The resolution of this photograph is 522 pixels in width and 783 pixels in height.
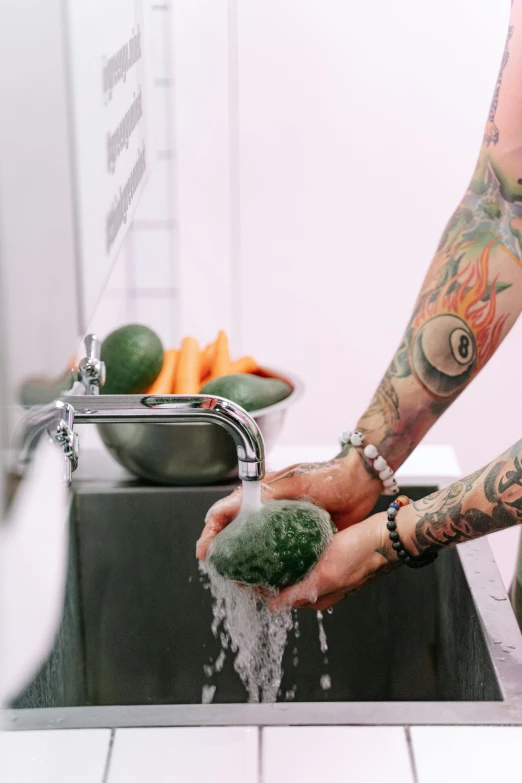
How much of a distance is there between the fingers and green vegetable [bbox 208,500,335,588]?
1.5 inches

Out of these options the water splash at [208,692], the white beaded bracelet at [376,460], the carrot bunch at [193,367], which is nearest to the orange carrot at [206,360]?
the carrot bunch at [193,367]

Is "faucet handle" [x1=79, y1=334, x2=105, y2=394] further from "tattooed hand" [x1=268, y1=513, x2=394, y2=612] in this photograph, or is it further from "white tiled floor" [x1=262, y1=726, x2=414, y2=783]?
"white tiled floor" [x1=262, y1=726, x2=414, y2=783]

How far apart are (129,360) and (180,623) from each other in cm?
35

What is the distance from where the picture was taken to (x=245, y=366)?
1.30 metres

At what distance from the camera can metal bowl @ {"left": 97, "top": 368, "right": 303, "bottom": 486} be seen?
1.12 meters

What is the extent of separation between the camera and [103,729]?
743mm

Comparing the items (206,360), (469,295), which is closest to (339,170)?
(206,360)

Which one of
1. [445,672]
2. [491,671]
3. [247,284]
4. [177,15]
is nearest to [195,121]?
[177,15]

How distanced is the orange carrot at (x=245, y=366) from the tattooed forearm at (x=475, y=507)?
432 millimetres

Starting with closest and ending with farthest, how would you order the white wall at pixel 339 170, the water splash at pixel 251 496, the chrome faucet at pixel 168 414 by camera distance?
the chrome faucet at pixel 168 414, the water splash at pixel 251 496, the white wall at pixel 339 170

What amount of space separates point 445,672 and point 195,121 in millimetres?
1679

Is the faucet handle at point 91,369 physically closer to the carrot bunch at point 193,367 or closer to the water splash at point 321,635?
the carrot bunch at point 193,367

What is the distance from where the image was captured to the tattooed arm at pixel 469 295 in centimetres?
103

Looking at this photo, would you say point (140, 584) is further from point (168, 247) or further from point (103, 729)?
point (168, 247)
